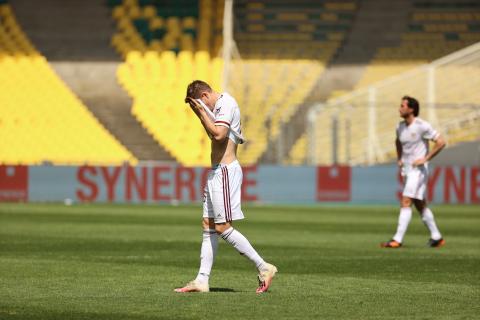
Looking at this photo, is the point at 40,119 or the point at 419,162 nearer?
the point at 419,162

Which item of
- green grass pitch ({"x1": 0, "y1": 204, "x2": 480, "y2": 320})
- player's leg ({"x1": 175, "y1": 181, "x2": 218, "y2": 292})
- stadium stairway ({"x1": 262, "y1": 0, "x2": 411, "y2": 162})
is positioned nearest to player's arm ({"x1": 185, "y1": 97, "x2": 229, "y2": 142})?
player's leg ({"x1": 175, "y1": 181, "x2": 218, "y2": 292})

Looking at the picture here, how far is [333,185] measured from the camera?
26.7 m

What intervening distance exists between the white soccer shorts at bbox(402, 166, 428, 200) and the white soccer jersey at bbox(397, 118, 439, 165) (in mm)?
138

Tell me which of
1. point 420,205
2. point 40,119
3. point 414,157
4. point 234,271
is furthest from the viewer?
point 40,119

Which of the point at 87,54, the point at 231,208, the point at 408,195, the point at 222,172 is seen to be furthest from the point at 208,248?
the point at 87,54

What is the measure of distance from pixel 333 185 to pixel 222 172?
18495 mm

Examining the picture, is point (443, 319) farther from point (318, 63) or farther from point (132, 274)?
point (318, 63)

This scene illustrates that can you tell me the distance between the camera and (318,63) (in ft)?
109

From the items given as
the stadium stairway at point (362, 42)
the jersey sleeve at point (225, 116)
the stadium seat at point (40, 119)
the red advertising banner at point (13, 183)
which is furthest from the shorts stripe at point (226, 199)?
the stadium stairway at point (362, 42)

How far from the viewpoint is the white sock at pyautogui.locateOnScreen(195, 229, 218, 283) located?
8516mm

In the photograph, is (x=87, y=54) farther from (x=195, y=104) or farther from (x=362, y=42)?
(x=195, y=104)

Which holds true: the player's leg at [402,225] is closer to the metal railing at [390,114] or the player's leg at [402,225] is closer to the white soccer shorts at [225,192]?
the white soccer shorts at [225,192]

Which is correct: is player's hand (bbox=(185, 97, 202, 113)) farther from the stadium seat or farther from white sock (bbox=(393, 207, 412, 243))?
the stadium seat

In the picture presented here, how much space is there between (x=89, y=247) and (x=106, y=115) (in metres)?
19.7
